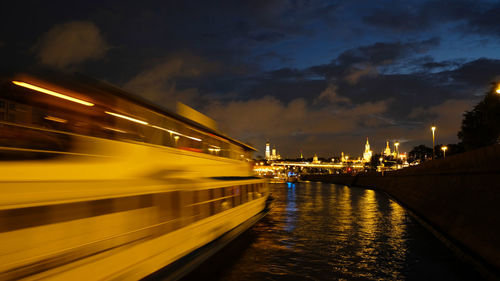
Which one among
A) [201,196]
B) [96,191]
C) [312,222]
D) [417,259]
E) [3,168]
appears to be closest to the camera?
[3,168]

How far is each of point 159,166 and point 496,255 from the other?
773 cm

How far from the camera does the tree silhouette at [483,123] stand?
69812mm

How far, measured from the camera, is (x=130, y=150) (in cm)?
856

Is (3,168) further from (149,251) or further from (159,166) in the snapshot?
(159,166)

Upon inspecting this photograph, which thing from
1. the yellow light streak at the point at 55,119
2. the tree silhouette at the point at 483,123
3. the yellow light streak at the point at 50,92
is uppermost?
the tree silhouette at the point at 483,123

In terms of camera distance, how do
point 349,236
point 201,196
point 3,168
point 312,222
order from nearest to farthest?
point 3,168
point 201,196
point 349,236
point 312,222

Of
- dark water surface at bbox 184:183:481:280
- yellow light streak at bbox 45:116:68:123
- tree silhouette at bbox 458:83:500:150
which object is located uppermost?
tree silhouette at bbox 458:83:500:150

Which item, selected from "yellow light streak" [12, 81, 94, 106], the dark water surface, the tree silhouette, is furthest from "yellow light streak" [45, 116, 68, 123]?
the tree silhouette

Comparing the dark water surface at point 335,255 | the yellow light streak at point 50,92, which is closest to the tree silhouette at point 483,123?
the dark water surface at point 335,255

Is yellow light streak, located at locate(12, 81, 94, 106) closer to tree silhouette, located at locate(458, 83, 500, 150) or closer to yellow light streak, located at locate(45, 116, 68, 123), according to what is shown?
yellow light streak, located at locate(45, 116, 68, 123)

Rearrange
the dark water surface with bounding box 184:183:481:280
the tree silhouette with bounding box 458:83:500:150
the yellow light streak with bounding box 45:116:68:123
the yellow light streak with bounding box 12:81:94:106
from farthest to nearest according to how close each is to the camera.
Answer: the tree silhouette with bounding box 458:83:500:150 < the dark water surface with bounding box 184:183:481:280 < the yellow light streak with bounding box 45:116:68:123 < the yellow light streak with bounding box 12:81:94:106

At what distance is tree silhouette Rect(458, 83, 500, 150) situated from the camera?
69812 mm

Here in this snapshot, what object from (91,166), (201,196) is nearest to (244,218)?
(201,196)

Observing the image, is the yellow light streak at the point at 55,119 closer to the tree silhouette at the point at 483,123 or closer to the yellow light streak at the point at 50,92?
the yellow light streak at the point at 50,92
